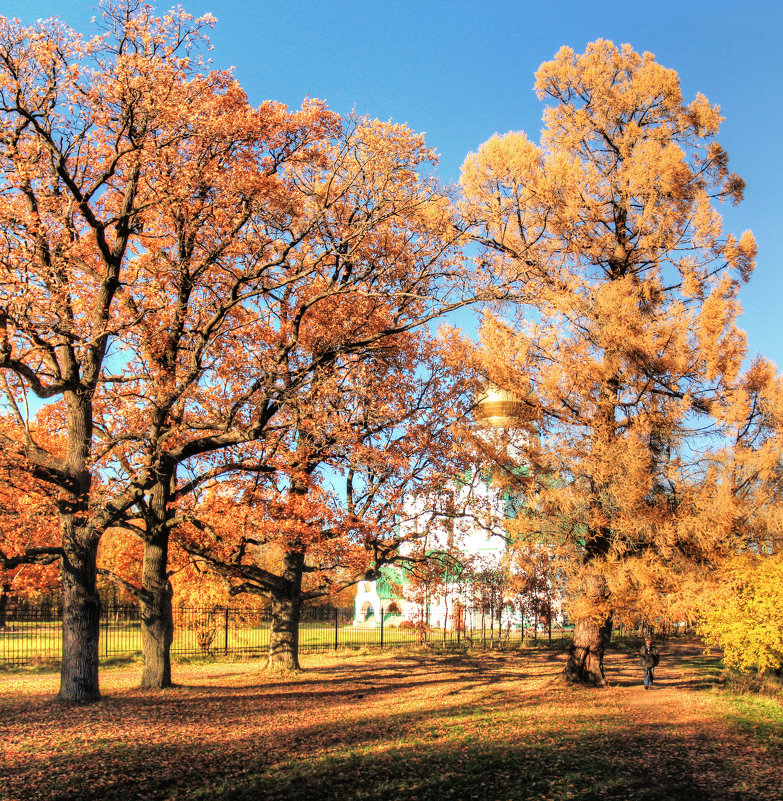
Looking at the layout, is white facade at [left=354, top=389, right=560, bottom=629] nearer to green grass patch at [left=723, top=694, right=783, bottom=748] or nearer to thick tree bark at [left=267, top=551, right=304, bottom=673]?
thick tree bark at [left=267, top=551, right=304, bottom=673]

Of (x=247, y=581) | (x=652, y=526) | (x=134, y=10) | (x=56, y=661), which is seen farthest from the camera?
(x=56, y=661)

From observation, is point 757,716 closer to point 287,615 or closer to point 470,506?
point 470,506

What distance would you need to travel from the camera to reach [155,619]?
1467 cm

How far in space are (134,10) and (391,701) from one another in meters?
13.6

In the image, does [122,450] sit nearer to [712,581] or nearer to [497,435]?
[497,435]

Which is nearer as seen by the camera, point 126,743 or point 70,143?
point 126,743

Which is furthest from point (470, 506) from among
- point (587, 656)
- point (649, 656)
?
point (649, 656)

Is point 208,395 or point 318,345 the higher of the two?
point 318,345

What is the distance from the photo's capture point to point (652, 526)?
15.0 meters

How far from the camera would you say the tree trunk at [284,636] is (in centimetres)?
1914

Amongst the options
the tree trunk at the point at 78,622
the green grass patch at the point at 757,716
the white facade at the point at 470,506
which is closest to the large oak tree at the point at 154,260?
the tree trunk at the point at 78,622

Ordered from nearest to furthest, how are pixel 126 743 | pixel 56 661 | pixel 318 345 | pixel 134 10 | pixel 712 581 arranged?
pixel 126 743
pixel 134 10
pixel 712 581
pixel 318 345
pixel 56 661

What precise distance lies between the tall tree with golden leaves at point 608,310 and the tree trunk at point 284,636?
7.20 meters

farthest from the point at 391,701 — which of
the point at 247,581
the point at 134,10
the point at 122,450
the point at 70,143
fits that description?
the point at 134,10
